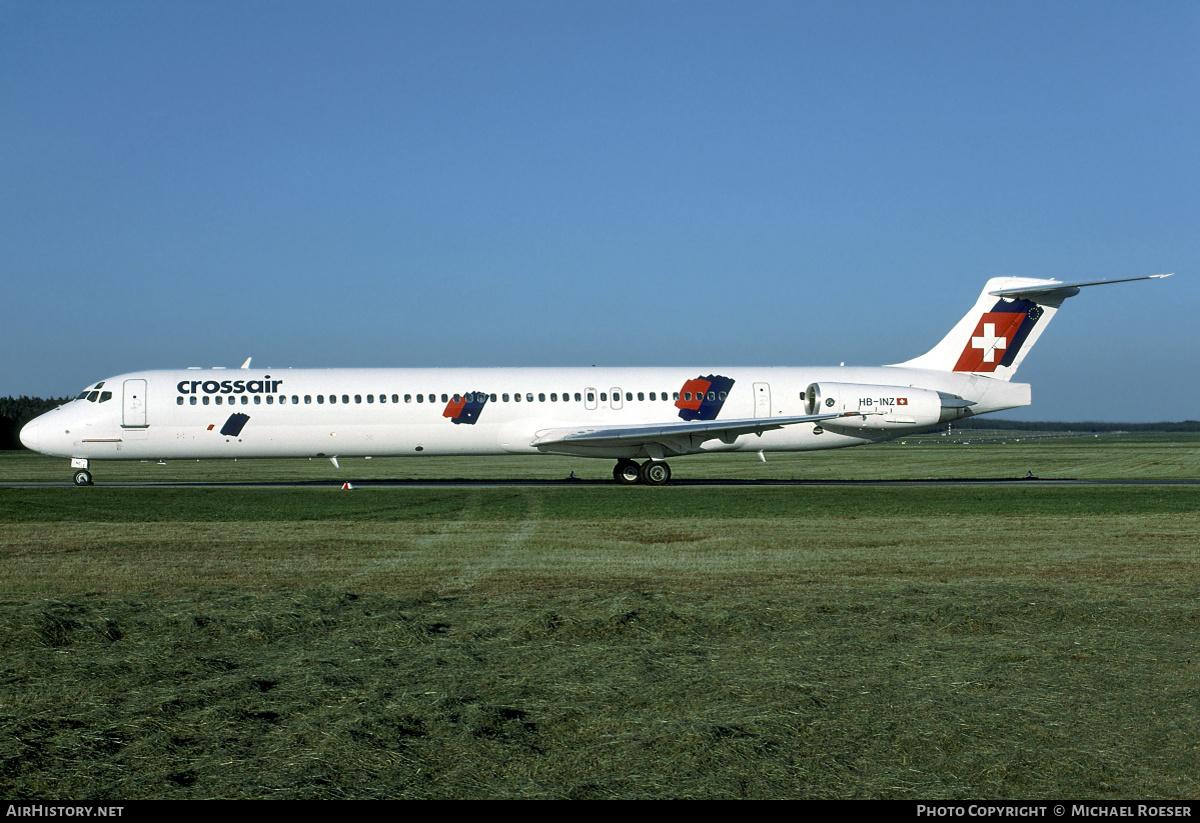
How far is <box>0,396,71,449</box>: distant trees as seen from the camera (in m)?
76.6

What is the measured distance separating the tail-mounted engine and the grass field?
13212mm

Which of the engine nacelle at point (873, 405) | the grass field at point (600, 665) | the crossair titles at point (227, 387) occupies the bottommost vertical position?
the grass field at point (600, 665)

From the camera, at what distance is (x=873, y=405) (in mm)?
29375

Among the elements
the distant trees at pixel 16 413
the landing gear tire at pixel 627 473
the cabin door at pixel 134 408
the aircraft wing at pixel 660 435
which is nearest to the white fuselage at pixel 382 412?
the cabin door at pixel 134 408

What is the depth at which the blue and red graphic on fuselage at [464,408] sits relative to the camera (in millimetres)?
28531

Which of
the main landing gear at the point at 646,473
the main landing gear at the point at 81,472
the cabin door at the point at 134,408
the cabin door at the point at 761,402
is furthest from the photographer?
the cabin door at the point at 761,402

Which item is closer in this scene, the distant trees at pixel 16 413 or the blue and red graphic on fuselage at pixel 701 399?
the blue and red graphic on fuselage at pixel 701 399

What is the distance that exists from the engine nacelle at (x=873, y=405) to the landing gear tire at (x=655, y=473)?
462 centimetres

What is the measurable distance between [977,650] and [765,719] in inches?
103

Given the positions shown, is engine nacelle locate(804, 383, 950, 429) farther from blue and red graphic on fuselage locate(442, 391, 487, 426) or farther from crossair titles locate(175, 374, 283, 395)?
crossair titles locate(175, 374, 283, 395)

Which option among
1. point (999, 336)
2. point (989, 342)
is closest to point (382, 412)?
point (989, 342)

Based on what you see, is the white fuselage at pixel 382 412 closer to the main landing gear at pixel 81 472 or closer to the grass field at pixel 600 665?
the main landing gear at pixel 81 472

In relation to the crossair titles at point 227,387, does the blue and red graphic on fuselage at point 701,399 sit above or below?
below

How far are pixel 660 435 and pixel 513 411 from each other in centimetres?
424
